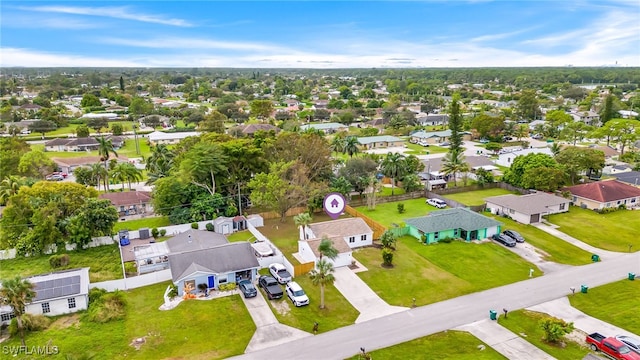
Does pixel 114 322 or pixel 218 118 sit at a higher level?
pixel 218 118

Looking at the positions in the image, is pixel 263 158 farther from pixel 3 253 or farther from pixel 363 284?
pixel 3 253

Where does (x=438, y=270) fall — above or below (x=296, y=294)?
below

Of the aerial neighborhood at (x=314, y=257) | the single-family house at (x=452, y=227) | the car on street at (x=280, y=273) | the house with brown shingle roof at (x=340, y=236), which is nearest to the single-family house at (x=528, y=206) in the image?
the aerial neighborhood at (x=314, y=257)

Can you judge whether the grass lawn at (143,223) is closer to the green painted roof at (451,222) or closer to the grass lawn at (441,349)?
the green painted roof at (451,222)

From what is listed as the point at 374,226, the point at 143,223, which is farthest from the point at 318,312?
the point at 143,223

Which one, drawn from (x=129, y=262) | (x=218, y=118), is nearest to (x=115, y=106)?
(x=218, y=118)

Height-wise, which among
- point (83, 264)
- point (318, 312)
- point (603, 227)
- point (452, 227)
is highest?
point (452, 227)

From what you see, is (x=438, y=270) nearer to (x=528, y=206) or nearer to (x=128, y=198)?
(x=528, y=206)
